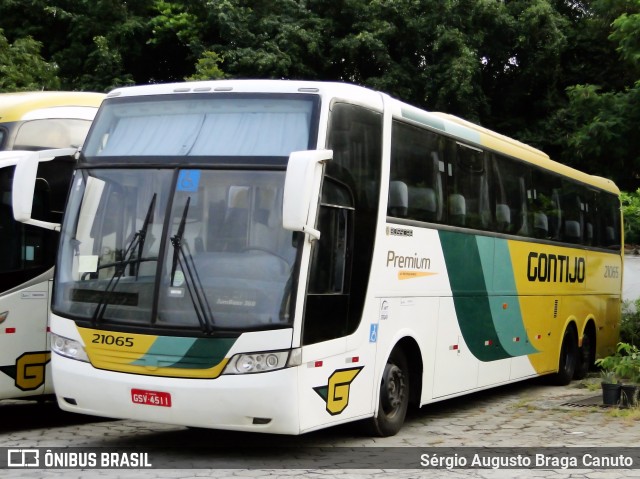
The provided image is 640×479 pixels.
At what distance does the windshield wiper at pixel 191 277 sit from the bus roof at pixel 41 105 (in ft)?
11.6

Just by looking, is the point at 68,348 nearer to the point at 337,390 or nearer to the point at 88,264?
the point at 88,264

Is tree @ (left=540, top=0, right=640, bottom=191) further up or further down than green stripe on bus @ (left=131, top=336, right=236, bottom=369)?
further up

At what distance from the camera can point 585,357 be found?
1709cm

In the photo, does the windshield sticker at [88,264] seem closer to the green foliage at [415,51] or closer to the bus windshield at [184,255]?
the bus windshield at [184,255]

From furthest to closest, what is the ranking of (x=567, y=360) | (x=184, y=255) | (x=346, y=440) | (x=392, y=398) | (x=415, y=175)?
(x=567, y=360) < (x=415, y=175) < (x=392, y=398) < (x=346, y=440) < (x=184, y=255)

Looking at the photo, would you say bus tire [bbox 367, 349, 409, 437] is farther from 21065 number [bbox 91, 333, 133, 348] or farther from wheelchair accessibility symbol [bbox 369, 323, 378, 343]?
21065 number [bbox 91, 333, 133, 348]

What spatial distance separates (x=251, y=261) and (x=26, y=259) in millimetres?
3109

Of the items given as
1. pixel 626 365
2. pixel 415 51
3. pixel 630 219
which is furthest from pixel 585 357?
pixel 415 51

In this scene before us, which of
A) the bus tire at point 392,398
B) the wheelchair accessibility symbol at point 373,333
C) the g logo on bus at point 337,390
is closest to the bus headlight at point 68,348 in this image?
the g logo on bus at point 337,390

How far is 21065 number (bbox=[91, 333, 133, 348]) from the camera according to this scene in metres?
8.41

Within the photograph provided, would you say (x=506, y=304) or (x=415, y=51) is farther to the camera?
(x=415, y=51)

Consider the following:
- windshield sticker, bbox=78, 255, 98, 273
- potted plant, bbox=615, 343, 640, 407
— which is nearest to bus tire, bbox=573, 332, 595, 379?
potted plant, bbox=615, 343, 640, 407

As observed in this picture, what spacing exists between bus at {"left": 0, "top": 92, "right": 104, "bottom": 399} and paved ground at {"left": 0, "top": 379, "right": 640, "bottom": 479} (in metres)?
0.64

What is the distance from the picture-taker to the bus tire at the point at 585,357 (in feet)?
55.3
